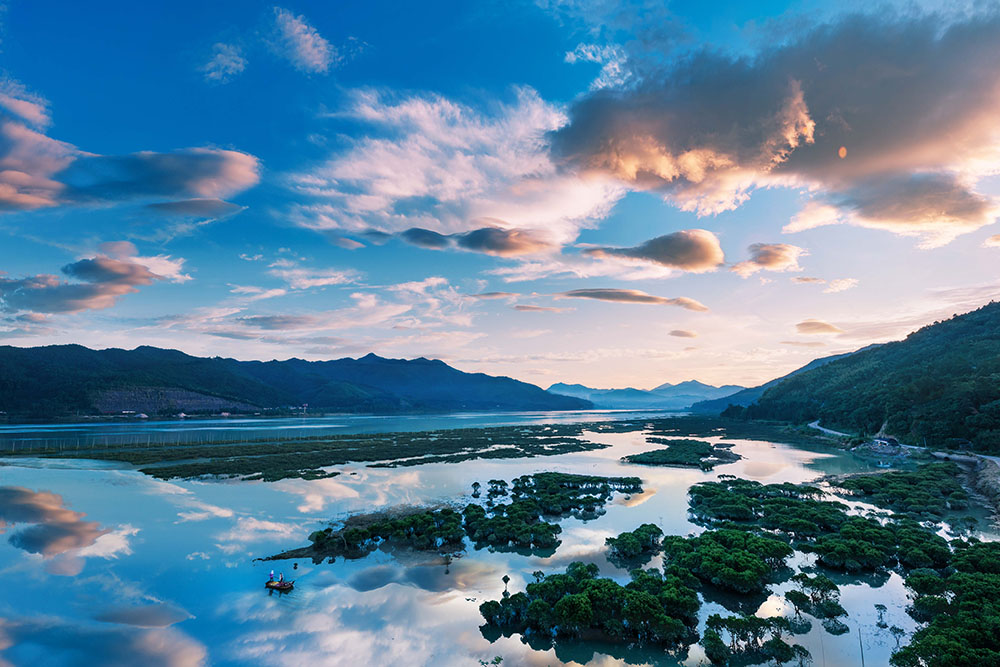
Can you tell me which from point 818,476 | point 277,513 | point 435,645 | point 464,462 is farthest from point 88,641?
point 818,476

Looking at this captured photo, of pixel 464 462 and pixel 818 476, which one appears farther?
pixel 464 462

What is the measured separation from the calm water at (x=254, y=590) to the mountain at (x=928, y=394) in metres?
73.2

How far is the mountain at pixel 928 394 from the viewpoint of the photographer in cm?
8506

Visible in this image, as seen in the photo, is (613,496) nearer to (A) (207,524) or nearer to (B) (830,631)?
(B) (830,631)

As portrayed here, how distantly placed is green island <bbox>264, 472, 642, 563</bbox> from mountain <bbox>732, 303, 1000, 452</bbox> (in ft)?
266

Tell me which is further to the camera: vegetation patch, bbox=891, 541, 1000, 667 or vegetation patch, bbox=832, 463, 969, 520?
vegetation patch, bbox=832, 463, 969, 520

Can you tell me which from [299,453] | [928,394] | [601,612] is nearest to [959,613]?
[601,612]

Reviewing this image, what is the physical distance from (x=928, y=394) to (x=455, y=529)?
396 ft

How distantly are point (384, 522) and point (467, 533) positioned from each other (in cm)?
760

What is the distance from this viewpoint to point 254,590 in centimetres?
2794

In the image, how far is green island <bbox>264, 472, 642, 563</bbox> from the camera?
35812 millimetres

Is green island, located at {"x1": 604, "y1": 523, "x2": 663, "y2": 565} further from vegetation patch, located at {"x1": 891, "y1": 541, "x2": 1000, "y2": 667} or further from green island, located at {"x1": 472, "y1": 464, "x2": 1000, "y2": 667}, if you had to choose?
vegetation patch, located at {"x1": 891, "y1": 541, "x2": 1000, "y2": 667}

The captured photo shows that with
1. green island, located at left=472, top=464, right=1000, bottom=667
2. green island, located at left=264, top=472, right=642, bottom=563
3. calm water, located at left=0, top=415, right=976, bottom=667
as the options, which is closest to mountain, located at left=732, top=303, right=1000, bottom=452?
green island, located at left=472, top=464, right=1000, bottom=667

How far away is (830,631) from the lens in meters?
23.1
